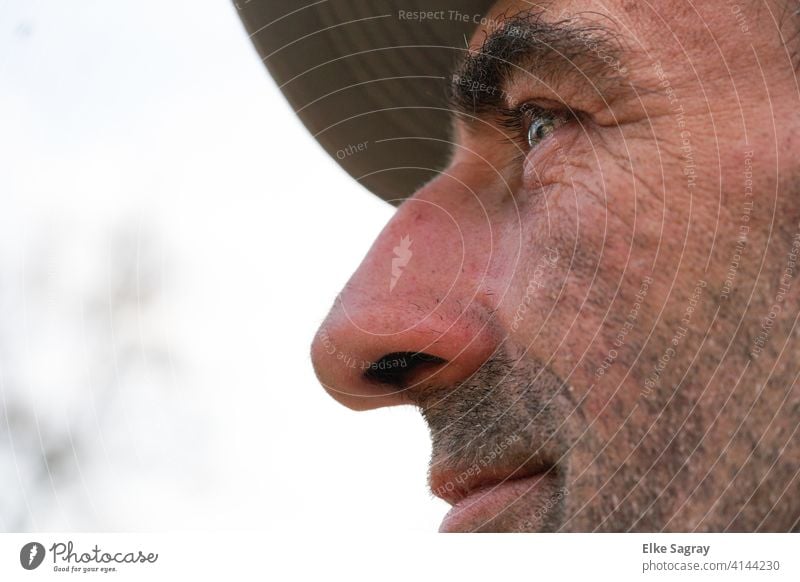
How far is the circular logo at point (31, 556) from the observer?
→ 664 mm

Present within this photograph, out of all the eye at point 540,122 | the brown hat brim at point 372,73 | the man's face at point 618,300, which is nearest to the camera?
the man's face at point 618,300

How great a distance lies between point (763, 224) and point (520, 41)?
23 centimetres

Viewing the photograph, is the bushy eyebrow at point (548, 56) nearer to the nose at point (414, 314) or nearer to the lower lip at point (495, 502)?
the nose at point (414, 314)

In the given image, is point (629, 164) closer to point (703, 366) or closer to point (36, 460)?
point (703, 366)

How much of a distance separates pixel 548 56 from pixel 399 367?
0.87 ft

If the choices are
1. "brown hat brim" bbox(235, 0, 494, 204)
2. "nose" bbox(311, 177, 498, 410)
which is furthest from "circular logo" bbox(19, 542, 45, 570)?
"brown hat brim" bbox(235, 0, 494, 204)

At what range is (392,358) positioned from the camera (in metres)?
0.72

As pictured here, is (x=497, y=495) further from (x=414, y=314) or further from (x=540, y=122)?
(x=540, y=122)

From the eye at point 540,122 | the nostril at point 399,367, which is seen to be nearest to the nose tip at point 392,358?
the nostril at point 399,367

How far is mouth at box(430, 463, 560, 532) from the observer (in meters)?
0.65

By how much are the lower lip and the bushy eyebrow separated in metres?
0.30

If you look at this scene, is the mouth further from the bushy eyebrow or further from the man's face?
the bushy eyebrow

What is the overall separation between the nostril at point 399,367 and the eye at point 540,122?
199 millimetres

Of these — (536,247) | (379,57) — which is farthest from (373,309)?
(379,57)
